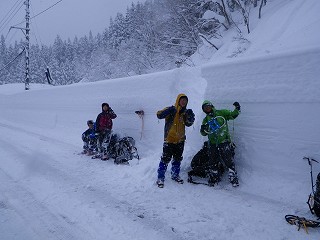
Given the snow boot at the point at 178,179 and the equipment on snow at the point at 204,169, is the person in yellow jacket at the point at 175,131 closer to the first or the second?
the snow boot at the point at 178,179

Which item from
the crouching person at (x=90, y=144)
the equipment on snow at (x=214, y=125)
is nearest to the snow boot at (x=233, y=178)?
the equipment on snow at (x=214, y=125)

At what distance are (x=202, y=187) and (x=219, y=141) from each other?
914mm

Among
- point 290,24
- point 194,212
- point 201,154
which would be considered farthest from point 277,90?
point 290,24

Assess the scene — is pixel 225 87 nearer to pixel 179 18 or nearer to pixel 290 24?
pixel 290 24

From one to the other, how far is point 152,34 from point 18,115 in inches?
615

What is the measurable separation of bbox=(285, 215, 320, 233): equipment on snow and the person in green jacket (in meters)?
1.46

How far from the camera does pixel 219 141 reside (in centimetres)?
577

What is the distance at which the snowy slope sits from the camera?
13.2 ft

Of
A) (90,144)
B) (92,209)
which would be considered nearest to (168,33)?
(90,144)

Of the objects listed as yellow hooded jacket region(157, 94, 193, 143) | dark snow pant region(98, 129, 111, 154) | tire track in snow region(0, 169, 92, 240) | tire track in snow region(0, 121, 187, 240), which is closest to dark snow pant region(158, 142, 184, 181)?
yellow hooded jacket region(157, 94, 193, 143)

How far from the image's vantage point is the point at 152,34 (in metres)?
31.2

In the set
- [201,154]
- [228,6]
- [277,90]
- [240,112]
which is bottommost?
[201,154]

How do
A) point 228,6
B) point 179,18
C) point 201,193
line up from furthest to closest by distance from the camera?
1. point 179,18
2. point 228,6
3. point 201,193

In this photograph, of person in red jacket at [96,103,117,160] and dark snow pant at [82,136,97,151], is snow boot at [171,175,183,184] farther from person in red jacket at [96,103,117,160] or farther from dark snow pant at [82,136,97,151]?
dark snow pant at [82,136,97,151]
